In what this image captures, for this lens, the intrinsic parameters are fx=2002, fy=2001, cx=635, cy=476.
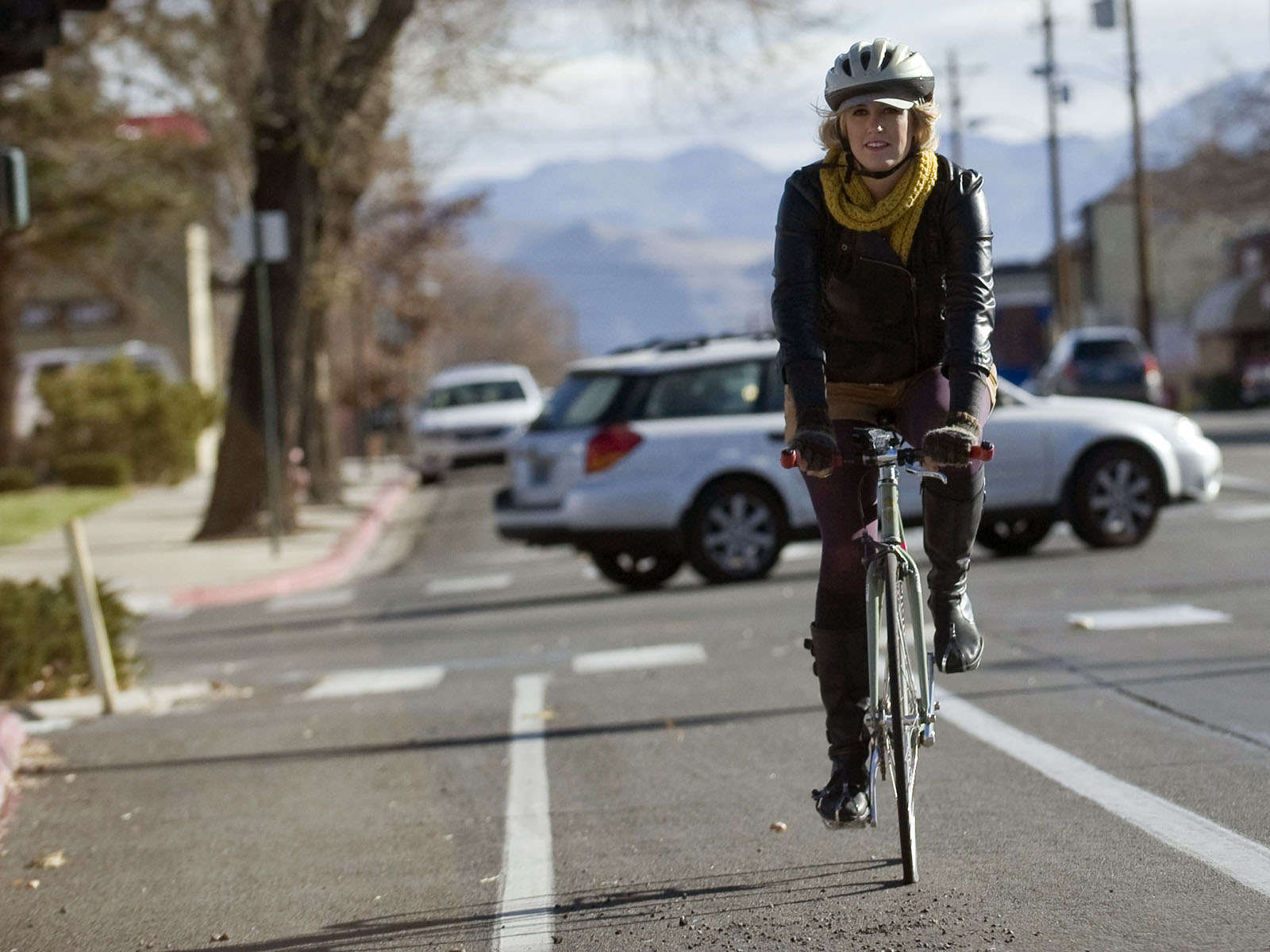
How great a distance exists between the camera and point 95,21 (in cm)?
2320

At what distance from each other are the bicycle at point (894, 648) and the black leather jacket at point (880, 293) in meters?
0.21

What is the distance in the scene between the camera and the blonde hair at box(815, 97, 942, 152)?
4953 mm

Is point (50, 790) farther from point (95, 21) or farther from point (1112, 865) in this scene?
point (95, 21)

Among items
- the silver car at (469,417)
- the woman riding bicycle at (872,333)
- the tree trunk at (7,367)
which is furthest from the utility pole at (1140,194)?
the woman riding bicycle at (872,333)

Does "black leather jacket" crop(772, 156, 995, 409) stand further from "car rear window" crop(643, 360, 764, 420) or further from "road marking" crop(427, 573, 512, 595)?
"road marking" crop(427, 573, 512, 595)

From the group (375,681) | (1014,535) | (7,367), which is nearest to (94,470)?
(7,367)

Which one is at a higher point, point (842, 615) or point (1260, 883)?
point (842, 615)

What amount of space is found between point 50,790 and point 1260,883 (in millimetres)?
4567

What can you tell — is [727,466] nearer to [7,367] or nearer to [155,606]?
[155,606]

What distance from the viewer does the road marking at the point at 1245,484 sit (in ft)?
65.9

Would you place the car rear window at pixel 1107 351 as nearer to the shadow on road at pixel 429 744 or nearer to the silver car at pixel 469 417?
the silver car at pixel 469 417

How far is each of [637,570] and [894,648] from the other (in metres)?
10.3

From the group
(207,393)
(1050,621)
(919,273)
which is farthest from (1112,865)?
(207,393)

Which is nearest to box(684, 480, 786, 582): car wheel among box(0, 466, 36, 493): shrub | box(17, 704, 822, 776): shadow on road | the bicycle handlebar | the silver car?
box(17, 704, 822, 776): shadow on road
